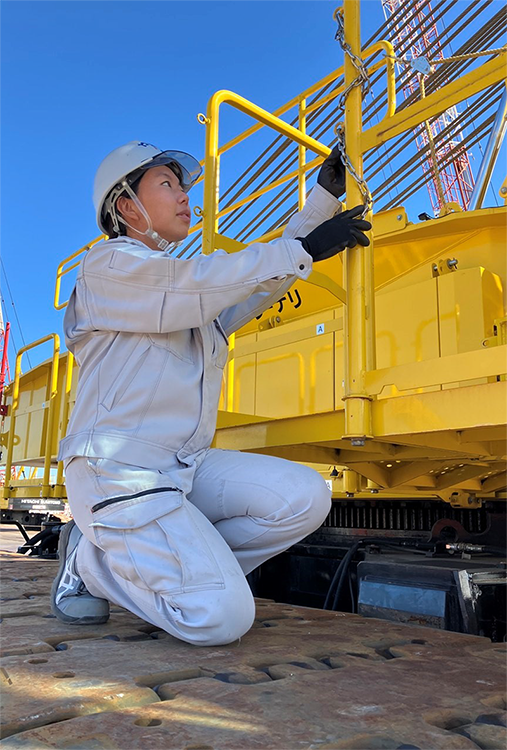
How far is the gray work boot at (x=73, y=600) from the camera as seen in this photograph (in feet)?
7.19

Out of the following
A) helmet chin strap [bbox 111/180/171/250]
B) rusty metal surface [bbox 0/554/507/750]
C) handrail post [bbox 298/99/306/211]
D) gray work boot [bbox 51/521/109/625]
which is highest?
handrail post [bbox 298/99/306/211]

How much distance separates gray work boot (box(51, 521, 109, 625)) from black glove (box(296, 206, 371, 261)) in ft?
4.56

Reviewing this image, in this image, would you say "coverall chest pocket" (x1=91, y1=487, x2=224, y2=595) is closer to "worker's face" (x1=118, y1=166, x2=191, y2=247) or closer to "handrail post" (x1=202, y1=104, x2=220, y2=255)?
"worker's face" (x1=118, y1=166, x2=191, y2=247)

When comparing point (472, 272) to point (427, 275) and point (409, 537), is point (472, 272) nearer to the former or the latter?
point (427, 275)

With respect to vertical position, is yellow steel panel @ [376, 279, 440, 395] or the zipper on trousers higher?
yellow steel panel @ [376, 279, 440, 395]

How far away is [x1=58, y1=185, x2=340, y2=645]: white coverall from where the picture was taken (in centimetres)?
189

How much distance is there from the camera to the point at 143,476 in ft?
6.52

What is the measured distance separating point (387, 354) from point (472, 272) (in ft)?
2.18

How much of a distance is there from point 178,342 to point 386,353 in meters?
1.76

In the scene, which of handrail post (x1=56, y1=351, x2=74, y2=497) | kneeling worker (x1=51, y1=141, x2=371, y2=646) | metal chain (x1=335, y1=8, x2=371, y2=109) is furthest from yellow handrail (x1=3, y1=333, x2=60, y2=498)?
metal chain (x1=335, y1=8, x2=371, y2=109)

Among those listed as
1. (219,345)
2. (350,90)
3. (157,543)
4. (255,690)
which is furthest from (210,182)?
(255,690)

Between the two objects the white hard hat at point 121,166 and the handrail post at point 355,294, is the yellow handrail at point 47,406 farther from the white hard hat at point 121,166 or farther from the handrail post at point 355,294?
the handrail post at point 355,294

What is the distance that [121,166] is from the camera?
2.44 meters

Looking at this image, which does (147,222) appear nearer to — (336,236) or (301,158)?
(336,236)
